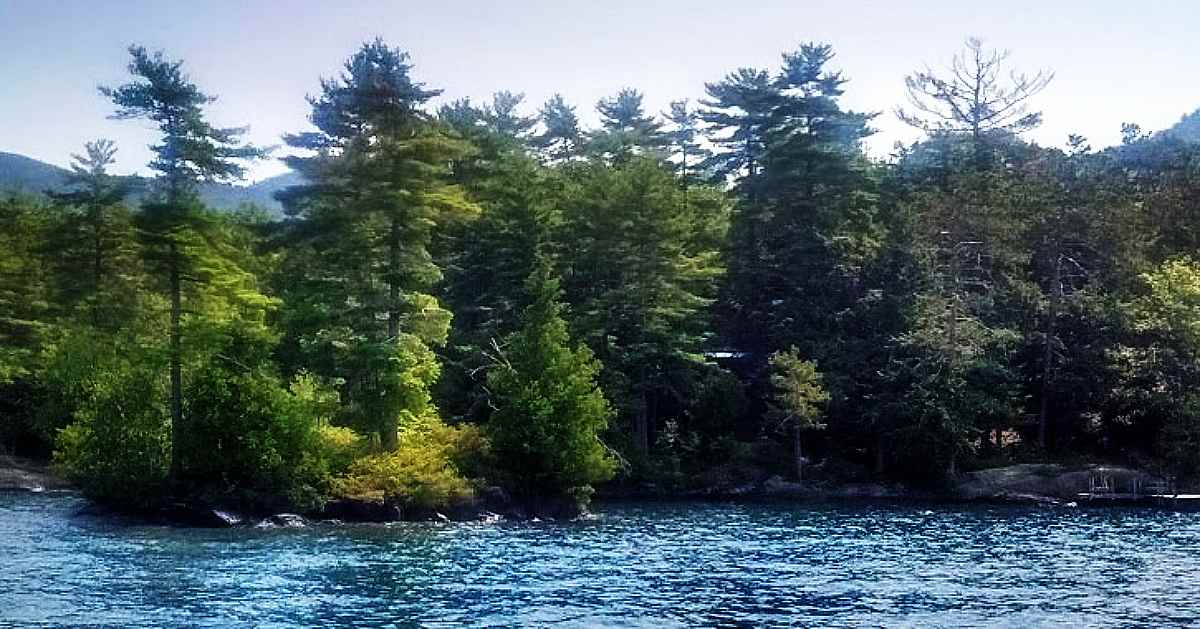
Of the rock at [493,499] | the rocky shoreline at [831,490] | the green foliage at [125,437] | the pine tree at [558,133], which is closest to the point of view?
the green foliage at [125,437]

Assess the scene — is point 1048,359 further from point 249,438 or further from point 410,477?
point 249,438

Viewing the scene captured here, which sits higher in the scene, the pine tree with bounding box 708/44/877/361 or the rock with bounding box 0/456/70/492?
the pine tree with bounding box 708/44/877/361

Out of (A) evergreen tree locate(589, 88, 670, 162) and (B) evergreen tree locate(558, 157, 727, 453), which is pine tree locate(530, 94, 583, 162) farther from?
(B) evergreen tree locate(558, 157, 727, 453)

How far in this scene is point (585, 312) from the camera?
60.7 meters

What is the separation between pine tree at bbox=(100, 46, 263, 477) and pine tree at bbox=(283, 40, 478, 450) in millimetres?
5162

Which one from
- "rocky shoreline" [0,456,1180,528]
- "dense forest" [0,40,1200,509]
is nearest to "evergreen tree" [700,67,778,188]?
"dense forest" [0,40,1200,509]

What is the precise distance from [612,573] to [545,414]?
1557 cm

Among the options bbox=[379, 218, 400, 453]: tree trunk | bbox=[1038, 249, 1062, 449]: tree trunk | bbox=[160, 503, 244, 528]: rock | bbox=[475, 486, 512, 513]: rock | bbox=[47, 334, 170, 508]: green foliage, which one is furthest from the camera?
bbox=[1038, 249, 1062, 449]: tree trunk

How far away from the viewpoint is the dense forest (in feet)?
144

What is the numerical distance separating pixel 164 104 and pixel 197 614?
2491cm

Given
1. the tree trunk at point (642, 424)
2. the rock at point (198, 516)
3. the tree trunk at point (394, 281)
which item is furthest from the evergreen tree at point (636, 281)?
the rock at point (198, 516)

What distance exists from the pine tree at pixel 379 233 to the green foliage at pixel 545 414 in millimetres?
3764

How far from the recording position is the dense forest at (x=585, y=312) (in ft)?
144

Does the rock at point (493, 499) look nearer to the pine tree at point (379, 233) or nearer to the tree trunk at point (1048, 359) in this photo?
the pine tree at point (379, 233)
